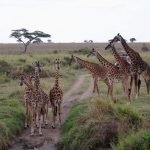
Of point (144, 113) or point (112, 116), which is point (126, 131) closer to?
point (112, 116)

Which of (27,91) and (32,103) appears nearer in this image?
(32,103)

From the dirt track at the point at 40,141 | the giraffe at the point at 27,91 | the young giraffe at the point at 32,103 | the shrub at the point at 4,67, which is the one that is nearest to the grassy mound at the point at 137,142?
the dirt track at the point at 40,141

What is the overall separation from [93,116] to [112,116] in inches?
21.6

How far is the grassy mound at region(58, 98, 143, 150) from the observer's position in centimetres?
1326

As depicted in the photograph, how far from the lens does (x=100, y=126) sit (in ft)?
44.4

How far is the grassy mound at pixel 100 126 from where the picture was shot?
13.3m

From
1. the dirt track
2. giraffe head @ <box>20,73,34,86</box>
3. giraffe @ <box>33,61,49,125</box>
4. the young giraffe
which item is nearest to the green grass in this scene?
the dirt track

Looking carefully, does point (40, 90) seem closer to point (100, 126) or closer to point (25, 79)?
point (25, 79)

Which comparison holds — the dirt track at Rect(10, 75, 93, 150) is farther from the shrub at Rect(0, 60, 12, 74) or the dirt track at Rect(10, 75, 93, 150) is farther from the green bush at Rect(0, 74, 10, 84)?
the shrub at Rect(0, 60, 12, 74)

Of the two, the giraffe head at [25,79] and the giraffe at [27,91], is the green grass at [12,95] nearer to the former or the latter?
the giraffe at [27,91]

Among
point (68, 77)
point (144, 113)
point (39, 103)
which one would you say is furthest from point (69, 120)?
point (68, 77)

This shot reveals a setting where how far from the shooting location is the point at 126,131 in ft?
43.3

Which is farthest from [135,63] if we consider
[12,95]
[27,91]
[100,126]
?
[12,95]

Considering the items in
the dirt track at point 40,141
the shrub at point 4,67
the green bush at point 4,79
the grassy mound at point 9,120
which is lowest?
Answer: the dirt track at point 40,141
